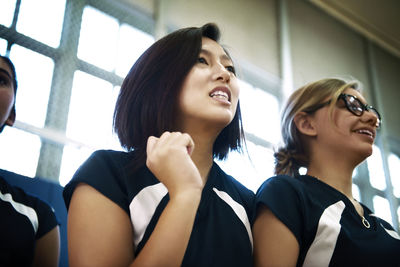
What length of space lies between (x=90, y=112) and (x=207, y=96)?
1773 mm

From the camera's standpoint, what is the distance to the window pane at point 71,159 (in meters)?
2.45

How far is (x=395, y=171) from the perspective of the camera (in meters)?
4.97

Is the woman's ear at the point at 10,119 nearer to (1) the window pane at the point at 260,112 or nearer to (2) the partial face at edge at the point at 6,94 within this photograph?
(2) the partial face at edge at the point at 6,94

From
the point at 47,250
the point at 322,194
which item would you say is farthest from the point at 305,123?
the point at 47,250

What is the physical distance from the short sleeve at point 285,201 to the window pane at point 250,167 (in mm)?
119

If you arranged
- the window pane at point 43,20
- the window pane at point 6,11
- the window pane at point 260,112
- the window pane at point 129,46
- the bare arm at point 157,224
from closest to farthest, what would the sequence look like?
A: the bare arm at point 157,224 → the window pane at point 6,11 → the window pane at point 43,20 → the window pane at point 129,46 → the window pane at point 260,112

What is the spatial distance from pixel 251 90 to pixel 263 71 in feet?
0.78

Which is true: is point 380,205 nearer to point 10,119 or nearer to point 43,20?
point 43,20

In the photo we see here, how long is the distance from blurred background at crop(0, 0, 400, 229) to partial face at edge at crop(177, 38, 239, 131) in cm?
25

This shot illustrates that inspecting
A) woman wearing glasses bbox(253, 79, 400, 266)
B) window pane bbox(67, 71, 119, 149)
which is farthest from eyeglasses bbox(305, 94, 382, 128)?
window pane bbox(67, 71, 119, 149)

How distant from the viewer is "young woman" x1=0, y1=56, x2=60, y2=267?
3.73 ft

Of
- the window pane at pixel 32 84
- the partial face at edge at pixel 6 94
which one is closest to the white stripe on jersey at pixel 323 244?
the partial face at edge at pixel 6 94

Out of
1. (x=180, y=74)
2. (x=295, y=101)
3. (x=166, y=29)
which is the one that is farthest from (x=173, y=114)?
(x=166, y=29)

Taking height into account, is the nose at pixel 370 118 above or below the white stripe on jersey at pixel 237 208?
above
